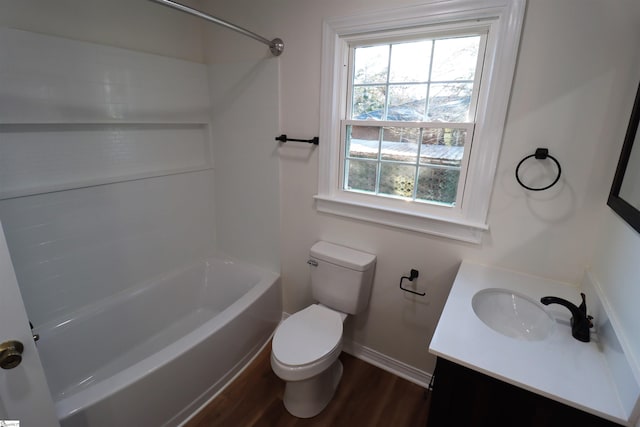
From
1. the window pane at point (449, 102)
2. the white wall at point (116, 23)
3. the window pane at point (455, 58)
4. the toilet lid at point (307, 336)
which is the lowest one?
the toilet lid at point (307, 336)

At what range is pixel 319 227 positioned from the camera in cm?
197

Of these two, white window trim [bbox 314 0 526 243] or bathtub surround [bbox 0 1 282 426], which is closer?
white window trim [bbox 314 0 526 243]

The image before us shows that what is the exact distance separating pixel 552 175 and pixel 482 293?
23.0 inches

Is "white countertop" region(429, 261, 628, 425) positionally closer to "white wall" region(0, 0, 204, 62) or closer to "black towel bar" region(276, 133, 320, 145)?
"black towel bar" region(276, 133, 320, 145)

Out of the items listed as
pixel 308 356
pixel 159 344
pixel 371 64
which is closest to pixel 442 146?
pixel 371 64

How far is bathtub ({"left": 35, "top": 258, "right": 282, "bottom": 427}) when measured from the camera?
1334 millimetres

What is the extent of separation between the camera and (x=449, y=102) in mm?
1485

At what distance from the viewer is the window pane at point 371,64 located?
1.61 meters

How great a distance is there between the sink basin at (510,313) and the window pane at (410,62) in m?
1.09

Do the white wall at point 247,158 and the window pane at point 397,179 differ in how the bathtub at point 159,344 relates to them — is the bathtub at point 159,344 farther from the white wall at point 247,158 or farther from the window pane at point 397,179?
the window pane at point 397,179

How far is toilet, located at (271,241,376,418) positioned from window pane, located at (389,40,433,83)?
100 cm

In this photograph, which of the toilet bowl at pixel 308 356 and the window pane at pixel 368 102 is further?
the window pane at pixel 368 102

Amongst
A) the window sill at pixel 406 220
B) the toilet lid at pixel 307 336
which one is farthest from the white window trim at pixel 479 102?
the toilet lid at pixel 307 336

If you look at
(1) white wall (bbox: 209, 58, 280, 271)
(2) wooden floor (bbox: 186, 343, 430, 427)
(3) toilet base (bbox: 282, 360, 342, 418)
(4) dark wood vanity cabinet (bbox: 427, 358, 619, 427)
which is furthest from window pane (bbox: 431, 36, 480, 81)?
(2) wooden floor (bbox: 186, 343, 430, 427)
